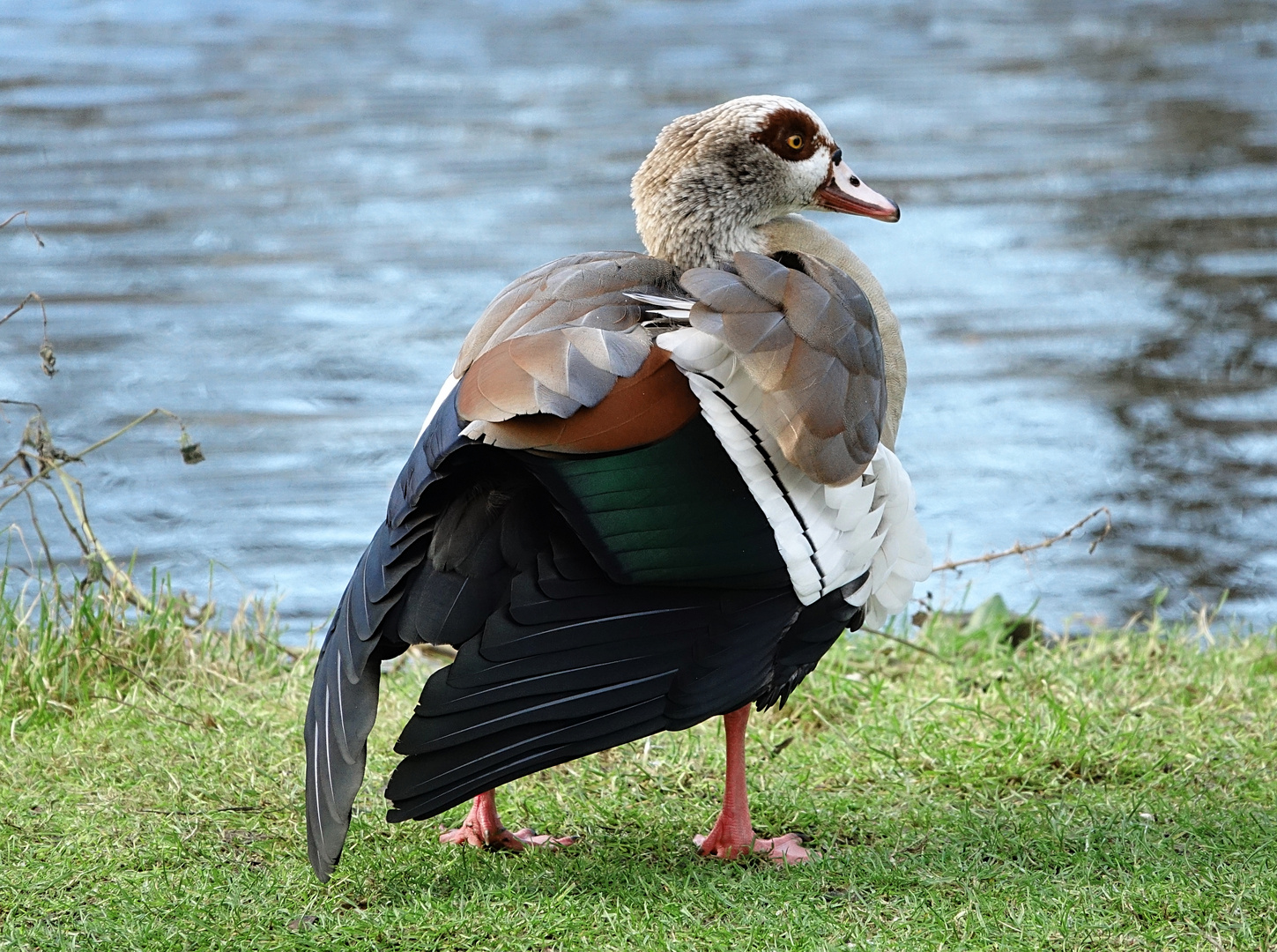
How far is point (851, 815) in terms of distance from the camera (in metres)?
3.50

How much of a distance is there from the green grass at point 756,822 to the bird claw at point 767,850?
1.5 inches

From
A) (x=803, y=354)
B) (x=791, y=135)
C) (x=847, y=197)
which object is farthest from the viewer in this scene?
(x=847, y=197)

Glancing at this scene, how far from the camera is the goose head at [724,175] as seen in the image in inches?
140

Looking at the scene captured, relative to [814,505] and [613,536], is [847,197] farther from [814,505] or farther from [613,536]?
[613,536]

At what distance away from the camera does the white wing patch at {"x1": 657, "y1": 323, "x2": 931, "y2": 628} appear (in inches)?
112

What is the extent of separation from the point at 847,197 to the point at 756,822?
145cm

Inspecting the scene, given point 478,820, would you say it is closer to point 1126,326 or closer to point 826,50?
point 1126,326

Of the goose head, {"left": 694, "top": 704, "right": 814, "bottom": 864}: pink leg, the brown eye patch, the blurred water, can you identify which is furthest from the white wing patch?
the blurred water

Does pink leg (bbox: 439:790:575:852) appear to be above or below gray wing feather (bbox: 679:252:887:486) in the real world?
below

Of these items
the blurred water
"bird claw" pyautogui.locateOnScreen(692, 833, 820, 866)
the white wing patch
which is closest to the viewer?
the white wing patch

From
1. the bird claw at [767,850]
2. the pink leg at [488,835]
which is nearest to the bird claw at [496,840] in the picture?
the pink leg at [488,835]

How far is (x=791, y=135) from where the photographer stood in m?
3.60

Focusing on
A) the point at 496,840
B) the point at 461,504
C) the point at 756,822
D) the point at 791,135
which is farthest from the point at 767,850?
the point at 791,135

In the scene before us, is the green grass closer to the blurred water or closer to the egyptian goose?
the egyptian goose
